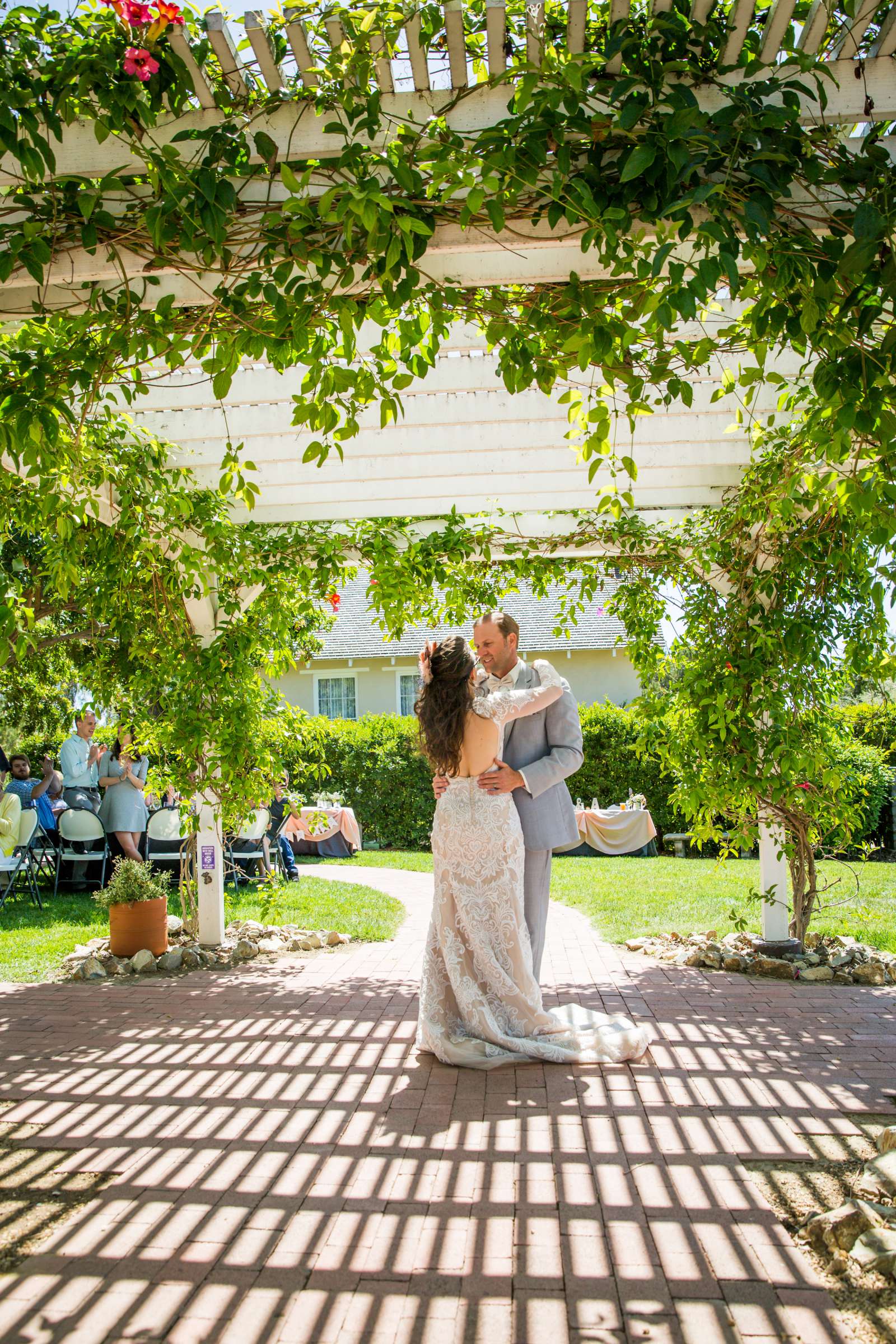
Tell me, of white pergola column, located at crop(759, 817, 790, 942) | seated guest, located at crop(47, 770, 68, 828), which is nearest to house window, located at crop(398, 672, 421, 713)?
seated guest, located at crop(47, 770, 68, 828)

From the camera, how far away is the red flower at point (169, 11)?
252 cm

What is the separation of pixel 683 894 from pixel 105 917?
5308mm

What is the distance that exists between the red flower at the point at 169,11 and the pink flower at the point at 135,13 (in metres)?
0.03

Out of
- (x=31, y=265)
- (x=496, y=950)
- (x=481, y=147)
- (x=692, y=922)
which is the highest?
(x=481, y=147)

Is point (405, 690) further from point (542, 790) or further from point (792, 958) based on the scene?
point (542, 790)

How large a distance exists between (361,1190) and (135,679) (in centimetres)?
409

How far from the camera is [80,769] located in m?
10.2

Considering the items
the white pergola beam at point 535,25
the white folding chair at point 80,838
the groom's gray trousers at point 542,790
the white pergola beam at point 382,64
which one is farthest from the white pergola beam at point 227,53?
the white folding chair at point 80,838

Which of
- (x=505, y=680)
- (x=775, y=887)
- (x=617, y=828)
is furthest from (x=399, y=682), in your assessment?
(x=505, y=680)

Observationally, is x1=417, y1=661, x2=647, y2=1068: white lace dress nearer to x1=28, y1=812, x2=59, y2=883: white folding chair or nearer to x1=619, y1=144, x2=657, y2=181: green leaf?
x1=619, y1=144, x2=657, y2=181: green leaf

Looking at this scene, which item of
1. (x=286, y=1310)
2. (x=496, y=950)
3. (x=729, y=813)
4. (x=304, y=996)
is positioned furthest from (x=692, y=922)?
(x=286, y=1310)

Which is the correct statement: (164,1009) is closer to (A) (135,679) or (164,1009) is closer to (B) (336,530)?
(A) (135,679)

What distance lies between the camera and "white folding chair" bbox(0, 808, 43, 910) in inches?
341

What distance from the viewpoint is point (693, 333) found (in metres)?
4.68
